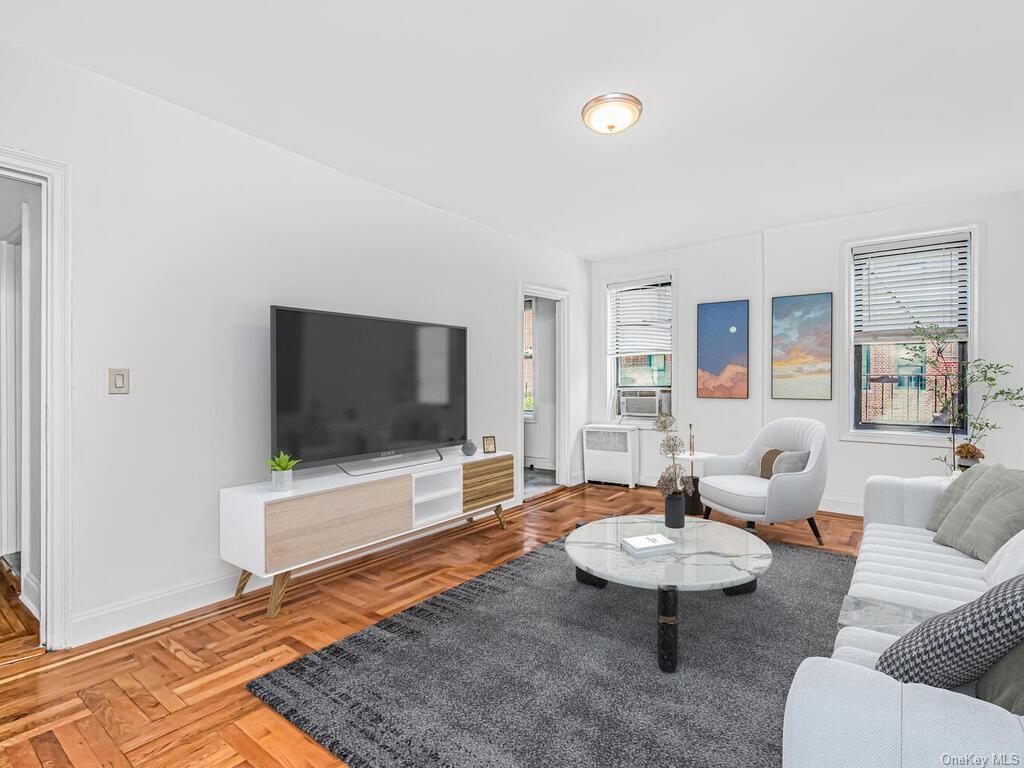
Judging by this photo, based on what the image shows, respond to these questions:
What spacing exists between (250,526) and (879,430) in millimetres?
4780

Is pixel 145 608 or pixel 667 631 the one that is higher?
pixel 667 631

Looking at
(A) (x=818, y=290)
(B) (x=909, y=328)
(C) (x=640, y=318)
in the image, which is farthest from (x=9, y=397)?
(B) (x=909, y=328)

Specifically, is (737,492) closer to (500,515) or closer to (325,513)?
(500,515)

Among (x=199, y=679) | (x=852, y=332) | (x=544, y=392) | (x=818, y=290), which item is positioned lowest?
(x=199, y=679)

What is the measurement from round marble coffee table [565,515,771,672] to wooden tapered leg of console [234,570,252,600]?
1754mm

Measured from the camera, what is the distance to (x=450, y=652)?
7.31 feet

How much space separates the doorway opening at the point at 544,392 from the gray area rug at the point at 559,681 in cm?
287

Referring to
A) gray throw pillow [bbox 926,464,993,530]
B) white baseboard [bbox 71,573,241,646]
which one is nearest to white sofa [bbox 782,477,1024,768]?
gray throw pillow [bbox 926,464,993,530]

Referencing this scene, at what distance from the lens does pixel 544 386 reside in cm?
635

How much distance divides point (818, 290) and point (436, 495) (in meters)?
3.71

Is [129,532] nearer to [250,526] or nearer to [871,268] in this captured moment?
[250,526]

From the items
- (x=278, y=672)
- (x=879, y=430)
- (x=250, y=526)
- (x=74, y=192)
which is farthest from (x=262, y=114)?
(x=879, y=430)

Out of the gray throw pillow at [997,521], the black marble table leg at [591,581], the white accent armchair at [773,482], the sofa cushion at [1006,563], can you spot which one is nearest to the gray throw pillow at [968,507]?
the gray throw pillow at [997,521]

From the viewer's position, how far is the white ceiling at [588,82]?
1.98 m
